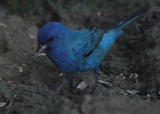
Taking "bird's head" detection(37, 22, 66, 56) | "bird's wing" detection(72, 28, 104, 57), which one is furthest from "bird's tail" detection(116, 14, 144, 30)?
"bird's head" detection(37, 22, 66, 56)

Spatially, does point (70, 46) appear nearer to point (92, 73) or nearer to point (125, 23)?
point (92, 73)

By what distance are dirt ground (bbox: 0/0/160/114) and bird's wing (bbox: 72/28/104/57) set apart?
48cm

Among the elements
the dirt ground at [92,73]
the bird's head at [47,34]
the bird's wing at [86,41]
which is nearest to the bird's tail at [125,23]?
the dirt ground at [92,73]

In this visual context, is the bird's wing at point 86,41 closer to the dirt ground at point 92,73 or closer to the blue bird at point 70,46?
the blue bird at point 70,46

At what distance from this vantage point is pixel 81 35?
141 inches

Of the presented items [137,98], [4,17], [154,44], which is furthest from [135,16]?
[4,17]

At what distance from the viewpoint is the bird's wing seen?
3428 mm

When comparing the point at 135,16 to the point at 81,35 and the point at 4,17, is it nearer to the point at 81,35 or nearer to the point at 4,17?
the point at 81,35

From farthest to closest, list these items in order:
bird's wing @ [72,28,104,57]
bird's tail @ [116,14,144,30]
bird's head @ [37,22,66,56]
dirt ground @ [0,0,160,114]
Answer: bird's tail @ [116,14,144,30], bird's wing @ [72,28,104,57], bird's head @ [37,22,66,56], dirt ground @ [0,0,160,114]

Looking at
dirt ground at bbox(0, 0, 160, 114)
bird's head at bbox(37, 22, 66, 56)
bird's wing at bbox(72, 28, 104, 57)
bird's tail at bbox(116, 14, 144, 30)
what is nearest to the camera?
dirt ground at bbox(0, 0, 160, 114)

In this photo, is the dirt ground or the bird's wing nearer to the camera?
the dirt ground

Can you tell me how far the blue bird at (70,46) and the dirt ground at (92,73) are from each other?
362 mm

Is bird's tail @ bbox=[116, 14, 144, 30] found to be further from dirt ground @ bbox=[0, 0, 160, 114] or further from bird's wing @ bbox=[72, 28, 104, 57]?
bird's wing @ bbox=[72, 28, 104, 57]

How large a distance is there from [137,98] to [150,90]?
295 mm
